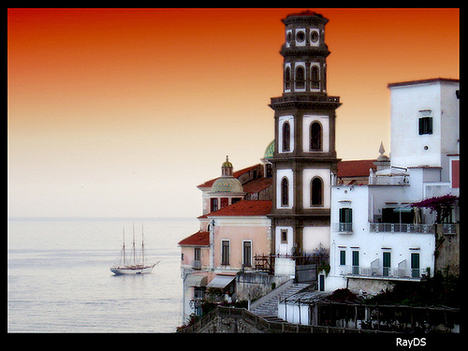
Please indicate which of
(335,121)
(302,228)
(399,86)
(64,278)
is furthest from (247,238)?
(64,278)

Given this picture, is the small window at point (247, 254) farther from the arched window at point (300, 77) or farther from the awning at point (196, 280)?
the arched window at point (300, 77)

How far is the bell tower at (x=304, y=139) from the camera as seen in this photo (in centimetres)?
6025

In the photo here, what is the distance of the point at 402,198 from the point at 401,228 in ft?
10.8

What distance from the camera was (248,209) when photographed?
64.2 m

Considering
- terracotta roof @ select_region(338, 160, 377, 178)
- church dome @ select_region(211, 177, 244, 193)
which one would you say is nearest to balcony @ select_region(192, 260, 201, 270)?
church dome @ select_region(211, 177, 244, 193)

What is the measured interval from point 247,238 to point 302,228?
450 cm

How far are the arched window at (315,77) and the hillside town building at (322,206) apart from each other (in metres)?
0.06

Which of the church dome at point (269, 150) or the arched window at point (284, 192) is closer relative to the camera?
the arched window at point (284, 192)

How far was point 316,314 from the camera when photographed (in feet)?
161

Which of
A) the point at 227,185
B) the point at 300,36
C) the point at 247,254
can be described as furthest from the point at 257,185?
the point at 300,36

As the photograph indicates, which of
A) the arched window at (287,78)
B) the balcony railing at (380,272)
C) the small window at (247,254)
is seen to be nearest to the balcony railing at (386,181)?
the balcony railing at (380,272)

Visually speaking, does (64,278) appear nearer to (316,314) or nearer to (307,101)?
(307,101)

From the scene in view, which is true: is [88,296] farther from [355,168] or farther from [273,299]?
[273,299]

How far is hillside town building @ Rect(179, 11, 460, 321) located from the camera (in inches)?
1978
